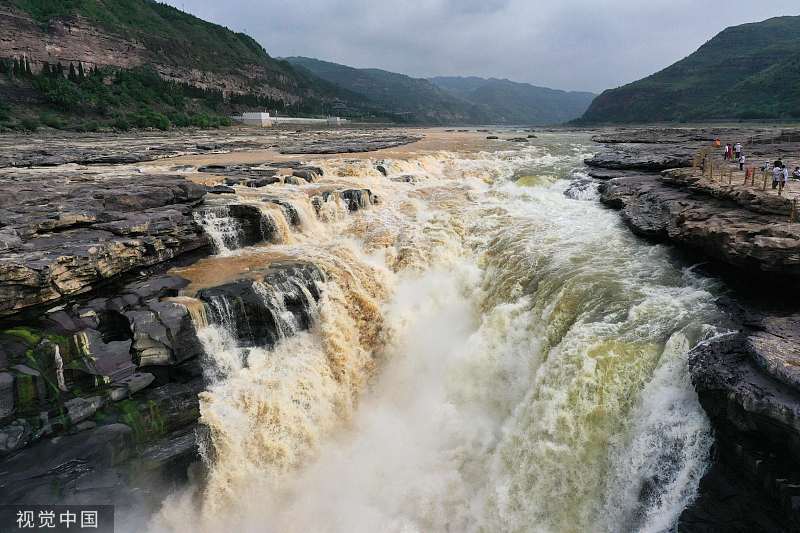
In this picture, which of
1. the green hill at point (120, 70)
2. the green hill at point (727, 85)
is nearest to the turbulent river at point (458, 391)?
the green hill at point (120, 70)

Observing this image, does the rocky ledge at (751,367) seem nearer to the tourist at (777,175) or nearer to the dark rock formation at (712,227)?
the dark rock formation at (712,227)

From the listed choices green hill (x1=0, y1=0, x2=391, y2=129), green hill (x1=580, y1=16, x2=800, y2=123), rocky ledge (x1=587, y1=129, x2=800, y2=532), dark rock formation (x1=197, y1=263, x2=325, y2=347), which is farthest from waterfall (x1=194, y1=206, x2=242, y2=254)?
green hill (x1=580, y1=16, x2=800, y2=123)

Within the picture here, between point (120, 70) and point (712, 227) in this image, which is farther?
point (120, 70)

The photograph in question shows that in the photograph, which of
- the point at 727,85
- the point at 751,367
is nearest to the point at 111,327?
the point at 751,367

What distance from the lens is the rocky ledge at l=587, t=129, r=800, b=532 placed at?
6086 mm

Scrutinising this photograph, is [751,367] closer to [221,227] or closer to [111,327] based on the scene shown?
[111,327]

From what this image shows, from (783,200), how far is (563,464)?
8.68 meters

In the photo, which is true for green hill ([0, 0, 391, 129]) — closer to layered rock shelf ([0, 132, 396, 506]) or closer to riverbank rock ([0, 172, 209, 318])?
riverbank rock ([0, 172, 209, 318])

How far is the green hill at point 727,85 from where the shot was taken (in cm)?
8469

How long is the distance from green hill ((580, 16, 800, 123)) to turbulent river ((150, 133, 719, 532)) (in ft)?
296

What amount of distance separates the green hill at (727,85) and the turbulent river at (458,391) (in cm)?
9009

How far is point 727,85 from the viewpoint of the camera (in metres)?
108

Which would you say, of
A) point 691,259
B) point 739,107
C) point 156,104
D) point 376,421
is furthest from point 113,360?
point 739,107

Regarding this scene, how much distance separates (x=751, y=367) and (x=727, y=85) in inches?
5211
